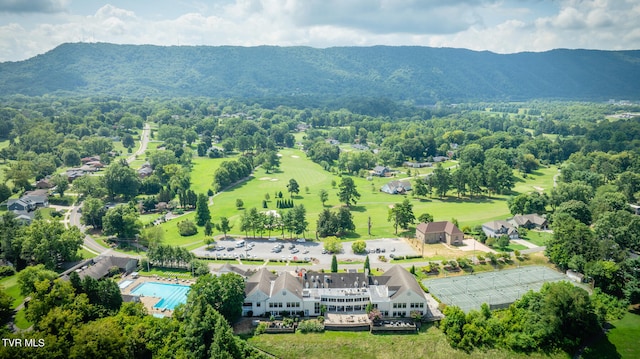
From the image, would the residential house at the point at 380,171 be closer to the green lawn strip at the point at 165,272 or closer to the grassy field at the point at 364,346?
the green lawn strip at the point at 165,272

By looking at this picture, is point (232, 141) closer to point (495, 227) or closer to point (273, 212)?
point (273, 212)

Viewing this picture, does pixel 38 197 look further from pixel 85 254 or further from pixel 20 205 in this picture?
pixel 85 254

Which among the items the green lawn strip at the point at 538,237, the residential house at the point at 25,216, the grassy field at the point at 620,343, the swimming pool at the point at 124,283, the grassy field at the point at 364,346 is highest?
the residential house at the point at 25,216

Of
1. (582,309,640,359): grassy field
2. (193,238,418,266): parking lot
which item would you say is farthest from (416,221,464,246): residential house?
(582,309,640,359): grassy field

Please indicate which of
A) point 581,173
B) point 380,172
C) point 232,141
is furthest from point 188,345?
point 232,141

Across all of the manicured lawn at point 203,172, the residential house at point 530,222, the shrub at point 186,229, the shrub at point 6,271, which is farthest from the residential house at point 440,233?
the shrub at point 6,271

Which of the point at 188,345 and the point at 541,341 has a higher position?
the point at 188,345
